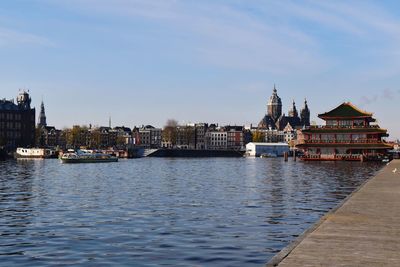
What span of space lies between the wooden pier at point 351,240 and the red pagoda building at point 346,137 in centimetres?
11291

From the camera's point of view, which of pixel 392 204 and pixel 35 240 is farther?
pixel 392 204

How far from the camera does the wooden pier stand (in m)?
13.9

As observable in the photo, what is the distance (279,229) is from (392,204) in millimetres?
7103

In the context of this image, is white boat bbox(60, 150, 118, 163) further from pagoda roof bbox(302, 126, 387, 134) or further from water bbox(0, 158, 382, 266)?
water bbox(0, 158, 382, 266)

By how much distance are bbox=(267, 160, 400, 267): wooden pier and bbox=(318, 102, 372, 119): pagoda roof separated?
374ft

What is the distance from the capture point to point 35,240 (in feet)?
74.5

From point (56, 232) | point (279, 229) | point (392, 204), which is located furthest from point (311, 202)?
point (56, 232)

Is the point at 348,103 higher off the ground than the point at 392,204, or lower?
higher

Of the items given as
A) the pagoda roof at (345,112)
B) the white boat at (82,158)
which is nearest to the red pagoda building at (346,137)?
the pagoda roof at (345,112)

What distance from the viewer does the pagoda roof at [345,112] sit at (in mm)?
138000

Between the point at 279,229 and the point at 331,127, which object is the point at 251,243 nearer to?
the point at 279,229

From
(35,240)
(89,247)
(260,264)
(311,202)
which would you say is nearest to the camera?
(260,264)

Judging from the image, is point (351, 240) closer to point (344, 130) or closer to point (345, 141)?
point (344, 130)

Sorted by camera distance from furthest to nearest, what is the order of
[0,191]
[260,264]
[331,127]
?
[331,127], [0,191], [260,264]
